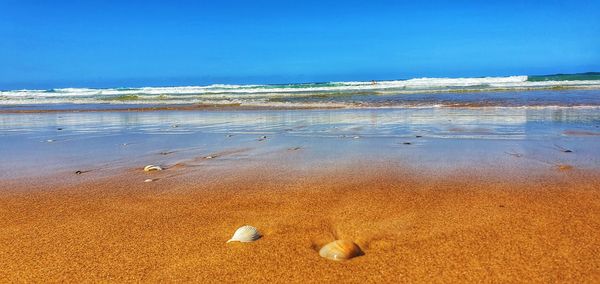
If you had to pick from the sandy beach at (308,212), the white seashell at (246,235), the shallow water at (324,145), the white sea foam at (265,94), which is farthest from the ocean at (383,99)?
the white seashell at (246,235)

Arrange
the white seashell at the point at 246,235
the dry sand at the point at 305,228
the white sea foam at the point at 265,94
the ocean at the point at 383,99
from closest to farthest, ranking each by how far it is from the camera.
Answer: the dry sand at the point at 305,228, the white seashell at the point at 246,235, the ocean at the point at 383,99, the white sea foam at the point at 265,94

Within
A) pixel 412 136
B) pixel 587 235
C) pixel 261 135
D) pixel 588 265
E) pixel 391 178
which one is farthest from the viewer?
pixel 261 135

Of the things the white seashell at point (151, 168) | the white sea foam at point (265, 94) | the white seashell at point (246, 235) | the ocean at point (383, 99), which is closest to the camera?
the white seashell at point (246, 235)

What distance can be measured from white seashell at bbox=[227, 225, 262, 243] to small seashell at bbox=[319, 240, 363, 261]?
13.3 inches

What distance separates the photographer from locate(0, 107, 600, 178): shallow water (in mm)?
4043

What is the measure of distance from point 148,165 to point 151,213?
1641mm

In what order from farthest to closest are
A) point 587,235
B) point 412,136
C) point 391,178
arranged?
point 412,136 → point 391,178 → point 587,235

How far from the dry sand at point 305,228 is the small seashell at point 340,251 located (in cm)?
4

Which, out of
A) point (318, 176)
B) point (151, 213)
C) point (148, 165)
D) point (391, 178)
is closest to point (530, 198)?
point (391, 178)

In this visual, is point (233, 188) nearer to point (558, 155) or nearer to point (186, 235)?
point (186, 235)

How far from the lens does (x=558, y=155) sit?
13.4 feet

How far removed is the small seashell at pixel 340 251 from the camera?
1.82m

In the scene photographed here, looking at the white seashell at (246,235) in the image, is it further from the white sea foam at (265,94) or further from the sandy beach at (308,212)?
the white sea foam at (265,94)

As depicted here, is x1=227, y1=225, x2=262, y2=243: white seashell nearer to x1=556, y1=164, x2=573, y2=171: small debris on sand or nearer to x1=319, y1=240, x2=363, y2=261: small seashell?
x1=319, y1=240, x2=363, y2=261: small seashell
